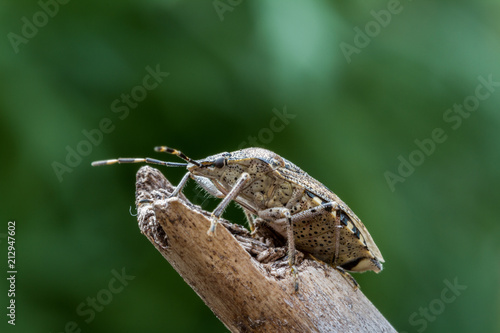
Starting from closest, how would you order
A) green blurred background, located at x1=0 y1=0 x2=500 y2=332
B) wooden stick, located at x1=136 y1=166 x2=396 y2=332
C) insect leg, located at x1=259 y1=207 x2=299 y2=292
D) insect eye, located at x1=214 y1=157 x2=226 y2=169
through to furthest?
1. wooden stick, located at x1=136 y1=166 x2=396 y2=332
2. insect leg, located at x1=259 y1=207 x2=299 y2=292
3. insect eye, located at x1=214 y1=157 x2=226 y2=169
4. green blurred background, located at x1=0 y1=0 x2=500 y2=332

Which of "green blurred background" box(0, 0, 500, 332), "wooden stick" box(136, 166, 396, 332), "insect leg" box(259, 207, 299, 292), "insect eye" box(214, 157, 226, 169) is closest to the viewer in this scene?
"wooden stick" box(136, 166, 396, 332)

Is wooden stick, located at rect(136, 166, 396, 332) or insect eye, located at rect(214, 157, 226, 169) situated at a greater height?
insect eye, located at rect(214, 157, 226, 169)

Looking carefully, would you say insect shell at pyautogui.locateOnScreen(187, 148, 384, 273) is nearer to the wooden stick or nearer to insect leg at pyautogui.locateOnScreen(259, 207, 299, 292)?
insect leg at pyautogui.locateOnScreen(259, 207, 299, 292)

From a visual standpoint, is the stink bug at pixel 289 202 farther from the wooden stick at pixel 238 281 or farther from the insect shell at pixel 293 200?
the wooden stick at pixel 238 281

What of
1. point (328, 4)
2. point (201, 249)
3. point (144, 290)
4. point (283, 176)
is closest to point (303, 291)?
point (201, 249)

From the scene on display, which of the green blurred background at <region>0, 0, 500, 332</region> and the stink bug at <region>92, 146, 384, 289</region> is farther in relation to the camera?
the green blurred background at <region>0, 0, 500, 332</region>

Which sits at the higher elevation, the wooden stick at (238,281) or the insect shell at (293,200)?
the insect shell at (293,200)

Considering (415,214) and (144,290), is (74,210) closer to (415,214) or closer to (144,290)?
(144,290)

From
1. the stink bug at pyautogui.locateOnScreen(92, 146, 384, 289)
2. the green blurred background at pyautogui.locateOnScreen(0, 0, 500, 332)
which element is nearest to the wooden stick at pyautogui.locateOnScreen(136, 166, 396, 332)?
the stink bug at pyautogui.locateOnScreen(92, 146, 384, 289)

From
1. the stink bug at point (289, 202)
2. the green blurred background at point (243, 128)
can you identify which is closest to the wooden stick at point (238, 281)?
the stink bug at point (289, 202)
